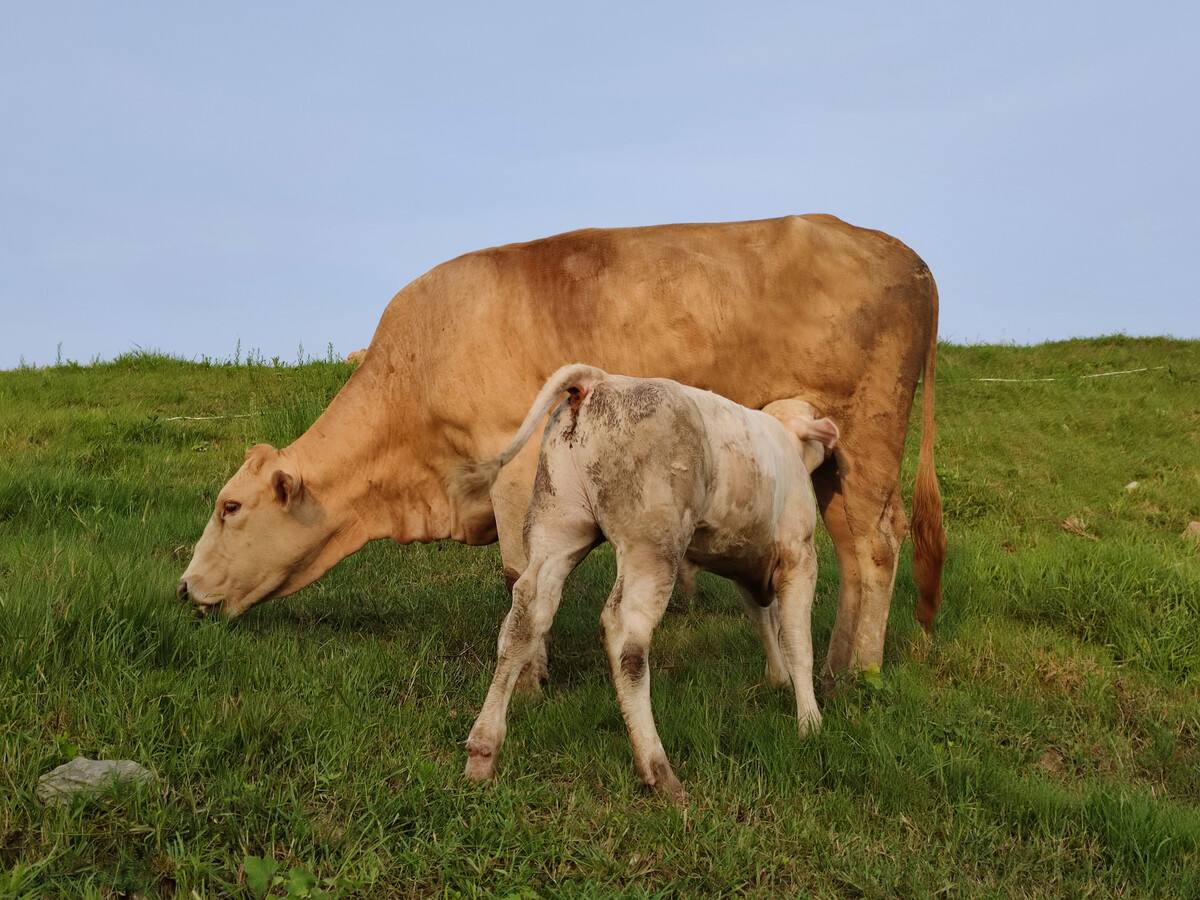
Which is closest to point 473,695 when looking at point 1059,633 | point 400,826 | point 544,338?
point 400,826

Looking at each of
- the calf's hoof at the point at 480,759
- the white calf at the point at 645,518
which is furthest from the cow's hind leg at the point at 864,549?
the calf's hoof at the point at 480,759

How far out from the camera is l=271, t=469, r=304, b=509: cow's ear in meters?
6.01

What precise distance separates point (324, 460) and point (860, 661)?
346 cm

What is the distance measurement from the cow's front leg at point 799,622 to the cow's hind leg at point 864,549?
124cm

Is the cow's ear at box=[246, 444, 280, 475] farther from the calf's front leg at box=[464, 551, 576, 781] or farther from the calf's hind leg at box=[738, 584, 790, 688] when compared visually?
the calf's hind leg at box=[738, 584, 790, 688]

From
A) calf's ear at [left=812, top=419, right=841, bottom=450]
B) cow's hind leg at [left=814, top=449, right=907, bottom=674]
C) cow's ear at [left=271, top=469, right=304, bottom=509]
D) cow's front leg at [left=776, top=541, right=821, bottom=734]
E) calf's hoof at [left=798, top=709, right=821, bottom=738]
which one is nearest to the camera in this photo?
calf's hoof at [left=798, top=709, right=821, bottom=738]

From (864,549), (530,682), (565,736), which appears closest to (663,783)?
(565,736)

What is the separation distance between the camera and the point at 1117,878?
12.5ft

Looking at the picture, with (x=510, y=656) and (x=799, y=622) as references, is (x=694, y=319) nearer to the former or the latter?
(x=799, y=622)

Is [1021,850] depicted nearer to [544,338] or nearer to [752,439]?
[752,439]

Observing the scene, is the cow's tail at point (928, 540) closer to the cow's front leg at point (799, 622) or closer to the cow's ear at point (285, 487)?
the cow's front leg at point (799, 622)

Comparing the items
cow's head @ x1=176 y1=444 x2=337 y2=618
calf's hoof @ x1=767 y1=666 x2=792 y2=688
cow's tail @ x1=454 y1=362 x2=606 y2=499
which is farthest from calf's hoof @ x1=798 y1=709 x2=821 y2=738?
cow's head @ x1=176 y1=444 x2=337 y2=618

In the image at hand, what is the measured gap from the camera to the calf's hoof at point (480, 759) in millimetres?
3889

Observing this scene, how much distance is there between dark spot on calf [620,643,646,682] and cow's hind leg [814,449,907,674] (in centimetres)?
230
